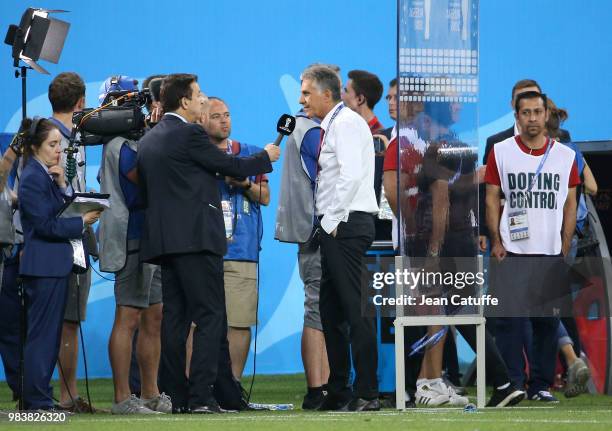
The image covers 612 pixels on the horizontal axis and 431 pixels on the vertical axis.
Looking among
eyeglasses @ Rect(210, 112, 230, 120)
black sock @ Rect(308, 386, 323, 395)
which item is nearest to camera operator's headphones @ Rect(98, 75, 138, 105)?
eyeglasses @ Rect(210, 112, 230, 120)

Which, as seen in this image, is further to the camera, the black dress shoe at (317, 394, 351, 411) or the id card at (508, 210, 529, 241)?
the id card at (508, 210, 529, 241)

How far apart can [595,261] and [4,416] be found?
4.72 metres

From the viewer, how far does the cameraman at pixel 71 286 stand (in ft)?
27.6

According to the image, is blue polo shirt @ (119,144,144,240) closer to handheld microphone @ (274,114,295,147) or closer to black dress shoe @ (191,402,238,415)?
handheld microphone @ (274,114,295,147)

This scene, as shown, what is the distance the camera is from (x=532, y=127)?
9.00m

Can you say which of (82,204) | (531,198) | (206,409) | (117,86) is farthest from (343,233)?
(117,86)

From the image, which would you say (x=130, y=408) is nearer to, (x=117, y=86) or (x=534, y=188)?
(x=117, y=86)

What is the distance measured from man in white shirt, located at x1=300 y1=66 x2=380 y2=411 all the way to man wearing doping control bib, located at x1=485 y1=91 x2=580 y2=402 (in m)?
1.24


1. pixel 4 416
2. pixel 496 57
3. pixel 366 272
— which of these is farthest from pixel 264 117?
pixel 4 416

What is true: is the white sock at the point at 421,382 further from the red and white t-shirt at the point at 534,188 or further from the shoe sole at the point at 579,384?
the shoe sole at the point at 579,384

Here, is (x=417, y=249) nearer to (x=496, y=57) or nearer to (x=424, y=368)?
(x=424, y=368)

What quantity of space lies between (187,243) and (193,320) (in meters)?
0.45

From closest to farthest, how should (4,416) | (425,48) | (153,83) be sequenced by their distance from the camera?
(4,416), (425,48), (153,83)

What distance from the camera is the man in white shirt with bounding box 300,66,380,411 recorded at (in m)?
7.96
